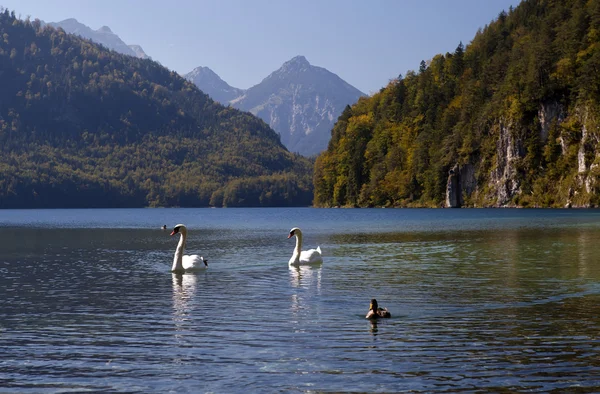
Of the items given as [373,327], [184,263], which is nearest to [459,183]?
[184,263]

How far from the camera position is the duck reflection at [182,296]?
23.4 metres

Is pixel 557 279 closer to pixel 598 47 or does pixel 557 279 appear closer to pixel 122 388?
pixel 122 388

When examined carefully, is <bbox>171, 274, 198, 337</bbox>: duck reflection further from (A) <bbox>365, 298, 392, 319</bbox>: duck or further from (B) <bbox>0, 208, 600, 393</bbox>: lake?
(A) <bbox>365, 298, 392, 319</bbox>: duck

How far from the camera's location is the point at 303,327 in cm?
2162

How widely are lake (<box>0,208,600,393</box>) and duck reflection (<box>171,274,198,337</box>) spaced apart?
2.6 inches

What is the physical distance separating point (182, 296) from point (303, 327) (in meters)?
8.90

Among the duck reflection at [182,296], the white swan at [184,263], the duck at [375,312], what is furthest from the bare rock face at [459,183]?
the duck at [375,312]

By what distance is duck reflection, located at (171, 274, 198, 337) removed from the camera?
2338 cm

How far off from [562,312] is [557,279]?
977 centimetres

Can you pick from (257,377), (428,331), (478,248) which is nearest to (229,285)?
(428,331)

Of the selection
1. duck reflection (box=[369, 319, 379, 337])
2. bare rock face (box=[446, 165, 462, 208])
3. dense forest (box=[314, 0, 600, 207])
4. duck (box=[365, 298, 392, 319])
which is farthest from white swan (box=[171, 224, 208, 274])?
bare rock face (box=[446, 165, 462, 208])

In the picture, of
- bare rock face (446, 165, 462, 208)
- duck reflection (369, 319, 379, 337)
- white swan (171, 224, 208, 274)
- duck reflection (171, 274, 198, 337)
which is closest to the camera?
duck reflection (369, 319, 379, 337)

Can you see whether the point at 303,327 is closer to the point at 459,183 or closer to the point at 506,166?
the point at 506,166

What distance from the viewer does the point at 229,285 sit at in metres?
32.9
